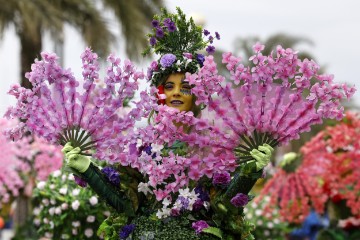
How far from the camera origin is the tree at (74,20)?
12.6 meters

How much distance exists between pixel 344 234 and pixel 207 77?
508 centimetres

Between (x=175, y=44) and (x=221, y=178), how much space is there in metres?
0.95

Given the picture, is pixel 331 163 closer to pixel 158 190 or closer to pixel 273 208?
pixel 273 208

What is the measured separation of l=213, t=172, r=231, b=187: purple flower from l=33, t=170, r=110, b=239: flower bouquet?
7.48ft

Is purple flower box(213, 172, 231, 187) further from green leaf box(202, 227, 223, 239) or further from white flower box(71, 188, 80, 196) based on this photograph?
white flower box(71, 188, 80, 196)

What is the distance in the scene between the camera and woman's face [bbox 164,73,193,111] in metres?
4.30

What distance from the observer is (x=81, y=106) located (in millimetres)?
3953

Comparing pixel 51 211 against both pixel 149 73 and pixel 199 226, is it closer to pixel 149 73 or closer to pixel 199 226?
pixel 149 73

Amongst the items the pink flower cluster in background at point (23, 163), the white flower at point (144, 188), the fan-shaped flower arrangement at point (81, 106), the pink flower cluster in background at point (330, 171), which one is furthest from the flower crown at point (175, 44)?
the pink flower cluster in background at point (23, 163)

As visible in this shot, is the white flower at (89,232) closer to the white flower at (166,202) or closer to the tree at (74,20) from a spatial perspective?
the white flower at (166,202)

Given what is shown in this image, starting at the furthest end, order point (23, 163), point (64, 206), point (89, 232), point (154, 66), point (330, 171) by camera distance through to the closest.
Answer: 1. point (23, 163)
2. point (330, 171)
3. point (64, 206)
4. point (89, 232)
5. point (154, 66)

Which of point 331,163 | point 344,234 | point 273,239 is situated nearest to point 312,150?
point 331,163

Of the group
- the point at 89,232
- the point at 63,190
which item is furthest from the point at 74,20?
the point at 89,232

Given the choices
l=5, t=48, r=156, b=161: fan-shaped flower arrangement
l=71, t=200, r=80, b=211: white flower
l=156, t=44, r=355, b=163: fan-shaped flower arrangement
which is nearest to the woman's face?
l=5, t=48, r=156, b=161: fan-shaped flower arrangement
